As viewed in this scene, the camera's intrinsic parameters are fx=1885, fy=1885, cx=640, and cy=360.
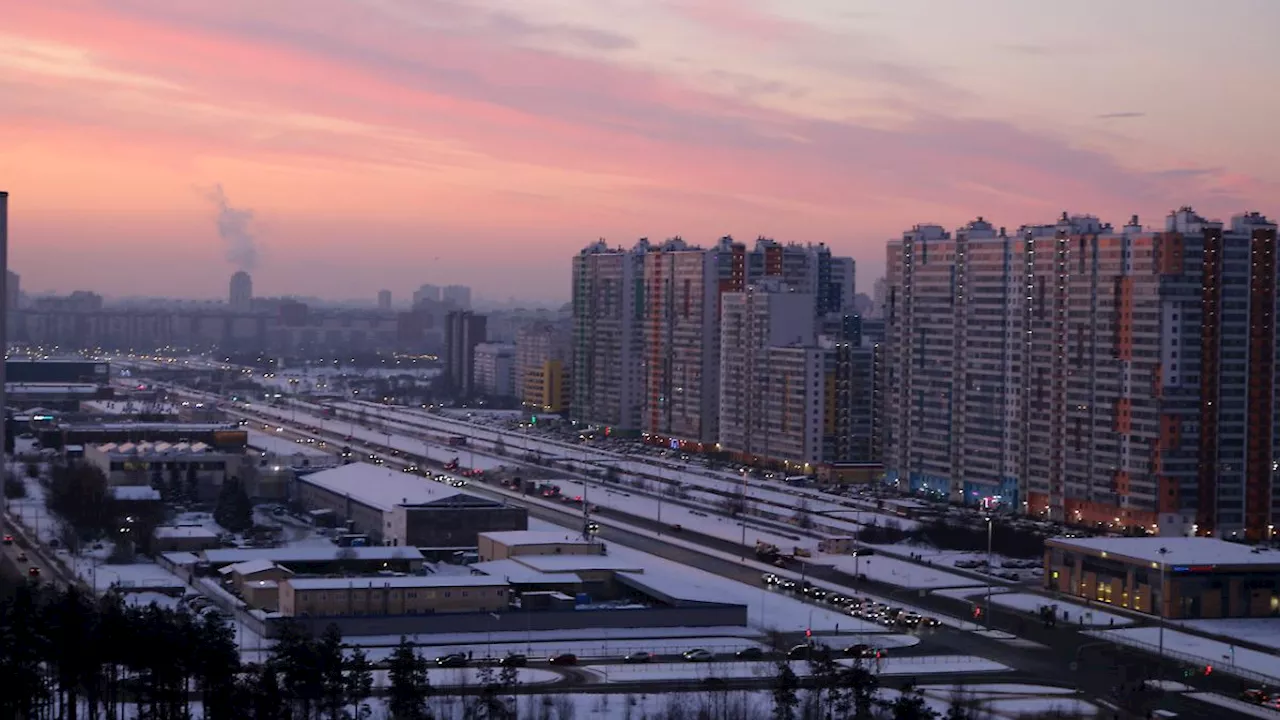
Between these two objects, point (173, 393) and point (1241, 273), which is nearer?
point (1241, 273)

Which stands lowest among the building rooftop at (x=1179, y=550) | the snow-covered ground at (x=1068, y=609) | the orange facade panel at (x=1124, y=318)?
the snow-covered ground at (x=1068, y=609)

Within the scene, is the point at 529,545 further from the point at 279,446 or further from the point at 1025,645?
the point at 279,446

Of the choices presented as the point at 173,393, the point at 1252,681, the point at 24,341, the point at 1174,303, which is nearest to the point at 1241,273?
the point at 1174,303

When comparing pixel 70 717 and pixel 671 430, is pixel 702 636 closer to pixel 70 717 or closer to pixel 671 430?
pixel 70 717

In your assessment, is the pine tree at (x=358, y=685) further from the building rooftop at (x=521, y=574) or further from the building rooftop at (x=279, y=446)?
the building rooftop at (x=279, y=446)

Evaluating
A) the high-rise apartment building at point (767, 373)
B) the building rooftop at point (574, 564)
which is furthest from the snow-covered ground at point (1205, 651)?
the high-rise apartment building at point (767, 373)

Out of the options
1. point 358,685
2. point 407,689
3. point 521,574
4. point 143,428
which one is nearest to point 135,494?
point 521,574

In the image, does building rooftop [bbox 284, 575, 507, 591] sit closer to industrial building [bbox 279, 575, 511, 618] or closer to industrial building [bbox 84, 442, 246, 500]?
industrial building [bbox 279, 575, 511, 618]
